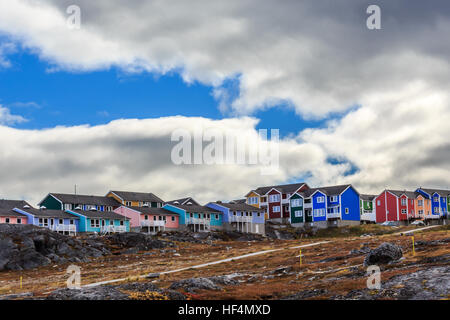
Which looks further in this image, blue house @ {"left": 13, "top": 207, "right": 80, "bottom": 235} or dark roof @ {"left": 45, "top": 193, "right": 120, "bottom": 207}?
dark roof @ {"left": 45, "top": 193, "right": 120, "bottom": 207}

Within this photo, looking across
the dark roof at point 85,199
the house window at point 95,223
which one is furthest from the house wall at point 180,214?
the house window at point 95,223

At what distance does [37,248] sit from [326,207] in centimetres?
6951

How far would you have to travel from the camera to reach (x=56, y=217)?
333ft

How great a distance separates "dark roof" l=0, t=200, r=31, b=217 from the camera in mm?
99031

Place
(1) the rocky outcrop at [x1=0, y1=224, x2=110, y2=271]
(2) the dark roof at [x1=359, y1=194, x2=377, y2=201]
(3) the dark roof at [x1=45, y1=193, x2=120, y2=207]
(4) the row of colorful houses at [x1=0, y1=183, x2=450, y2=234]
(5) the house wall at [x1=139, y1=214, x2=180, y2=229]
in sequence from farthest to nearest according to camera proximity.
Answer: (2) the dark roof at [x1=359, y1=194, x2=377, y2=201] < (3) the dark roof at [x1=45, y1=193, x2=120, y2=207] < (5) the house wall at [x1=139, y1=214, x2=180, y2=229] < (4) the row of colorful houses at [x1=0, y1=183, x2=450, y2=234] < (1) the rocky outcrop at [x1=0, y1=224, x2=110, y2=271]

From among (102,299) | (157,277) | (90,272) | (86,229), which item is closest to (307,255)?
(157,277)

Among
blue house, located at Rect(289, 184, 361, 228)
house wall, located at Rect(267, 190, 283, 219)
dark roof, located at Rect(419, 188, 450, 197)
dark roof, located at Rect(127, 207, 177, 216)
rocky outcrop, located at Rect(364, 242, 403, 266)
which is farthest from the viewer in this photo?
dark roof, located at Rect(419, 188, 450, 197)

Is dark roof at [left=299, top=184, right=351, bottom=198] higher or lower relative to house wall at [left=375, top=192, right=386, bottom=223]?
higher

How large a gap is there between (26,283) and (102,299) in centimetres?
2879

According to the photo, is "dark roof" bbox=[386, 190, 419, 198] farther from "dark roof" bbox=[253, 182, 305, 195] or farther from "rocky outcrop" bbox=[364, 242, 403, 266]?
"rocky outcrop" bbox=[364, 242, 403, 266]

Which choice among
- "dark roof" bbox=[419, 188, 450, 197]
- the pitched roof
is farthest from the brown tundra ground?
"dark roof" bbox=[419, 188, 450, 197]

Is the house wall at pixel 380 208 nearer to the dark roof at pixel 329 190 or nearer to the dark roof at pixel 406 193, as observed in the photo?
the dark roof at pixel 406 193

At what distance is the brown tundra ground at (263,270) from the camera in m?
36.2
